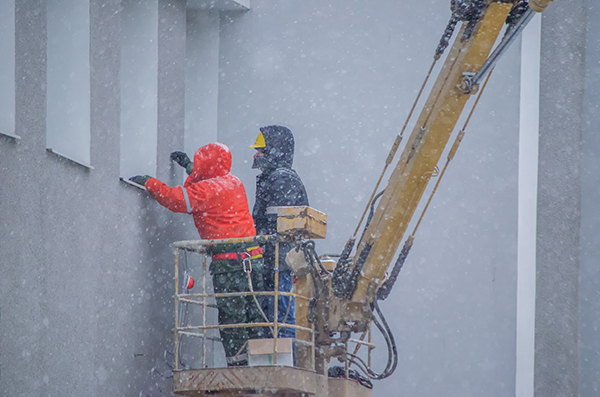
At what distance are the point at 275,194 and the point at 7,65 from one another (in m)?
Answer: 2.97

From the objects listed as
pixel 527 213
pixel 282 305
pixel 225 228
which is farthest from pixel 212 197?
pixel 527 213

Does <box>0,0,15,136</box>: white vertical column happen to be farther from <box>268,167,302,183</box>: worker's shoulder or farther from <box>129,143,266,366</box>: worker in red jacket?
<box>268,167,302,183</box>: worker's shoulder

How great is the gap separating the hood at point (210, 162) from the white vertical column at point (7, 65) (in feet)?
7.82

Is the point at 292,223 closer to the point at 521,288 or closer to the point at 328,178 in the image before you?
the point at 328,178

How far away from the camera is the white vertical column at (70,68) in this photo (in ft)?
23.5

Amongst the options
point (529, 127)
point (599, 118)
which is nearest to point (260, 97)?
point (529, 127)

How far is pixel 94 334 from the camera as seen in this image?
22.8 ft

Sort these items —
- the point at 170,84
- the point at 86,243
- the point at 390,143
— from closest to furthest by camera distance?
the point at 86,243 → the point at 170,84 → the point at 390,143

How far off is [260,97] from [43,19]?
438cm

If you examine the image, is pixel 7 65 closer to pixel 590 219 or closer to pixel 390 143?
pixel 390 143

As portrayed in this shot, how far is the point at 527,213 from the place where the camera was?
10031 millimetres

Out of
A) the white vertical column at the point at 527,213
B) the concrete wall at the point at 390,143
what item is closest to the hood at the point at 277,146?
the concrete wall at the point at 390,143

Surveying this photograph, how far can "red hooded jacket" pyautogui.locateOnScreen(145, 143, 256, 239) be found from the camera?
25.5ft

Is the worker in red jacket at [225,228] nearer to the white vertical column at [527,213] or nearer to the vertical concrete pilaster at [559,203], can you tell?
the white vertical column at [527,213]
